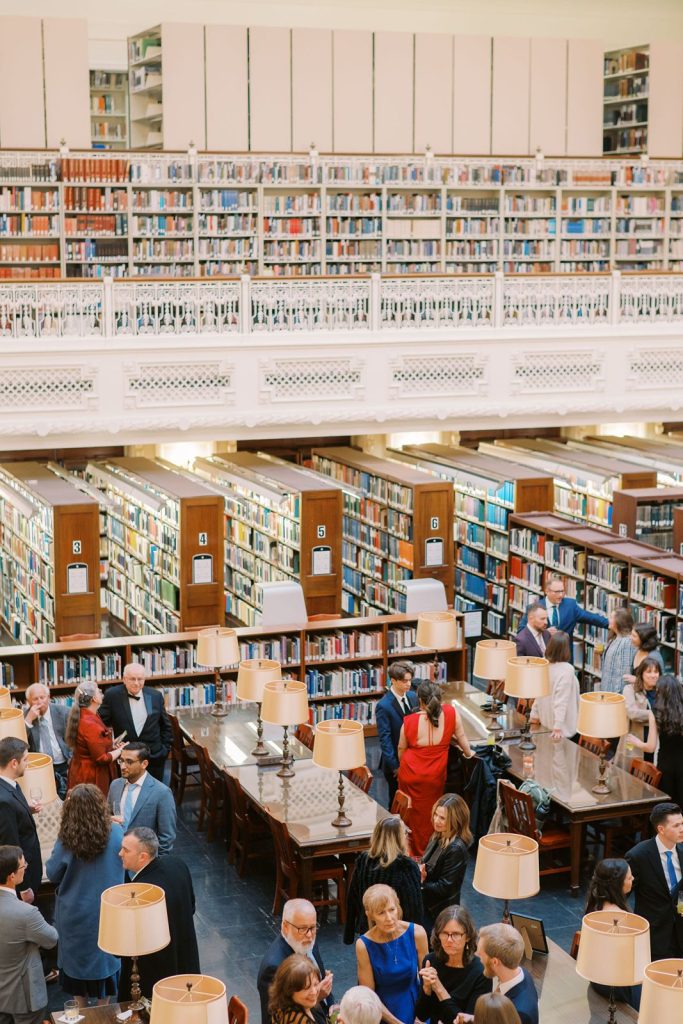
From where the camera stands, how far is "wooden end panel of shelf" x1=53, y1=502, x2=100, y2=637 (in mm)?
12008

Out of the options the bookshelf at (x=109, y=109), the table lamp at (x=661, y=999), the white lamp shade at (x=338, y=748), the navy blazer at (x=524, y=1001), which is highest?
the bookshelf at (x=109, y=109)

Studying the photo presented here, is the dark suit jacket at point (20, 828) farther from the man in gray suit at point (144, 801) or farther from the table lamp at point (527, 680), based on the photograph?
the table lamp at point (527, 680)

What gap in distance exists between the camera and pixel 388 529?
13.5 metres

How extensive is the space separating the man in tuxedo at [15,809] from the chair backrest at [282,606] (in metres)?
4.60

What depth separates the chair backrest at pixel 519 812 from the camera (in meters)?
8.02

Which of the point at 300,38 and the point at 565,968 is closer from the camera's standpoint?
the point at 565,968

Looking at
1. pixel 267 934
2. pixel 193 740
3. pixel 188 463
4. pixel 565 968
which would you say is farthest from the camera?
pixel 188 463

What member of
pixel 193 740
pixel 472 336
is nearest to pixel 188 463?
pixel 472 336

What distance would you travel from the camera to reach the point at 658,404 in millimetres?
15156

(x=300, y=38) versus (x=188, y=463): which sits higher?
(x=300, y=38)

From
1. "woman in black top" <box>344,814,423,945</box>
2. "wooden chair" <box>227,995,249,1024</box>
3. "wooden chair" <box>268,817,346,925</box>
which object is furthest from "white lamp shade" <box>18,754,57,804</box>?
"wooden chair" <box>227,995,249,1024</box>

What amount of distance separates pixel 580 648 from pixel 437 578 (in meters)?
1.97

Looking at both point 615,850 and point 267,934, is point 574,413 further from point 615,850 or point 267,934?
point 267,934

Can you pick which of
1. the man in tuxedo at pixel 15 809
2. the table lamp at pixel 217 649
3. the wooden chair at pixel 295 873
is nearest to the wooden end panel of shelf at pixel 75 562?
the table lamp at pixel 217 649
